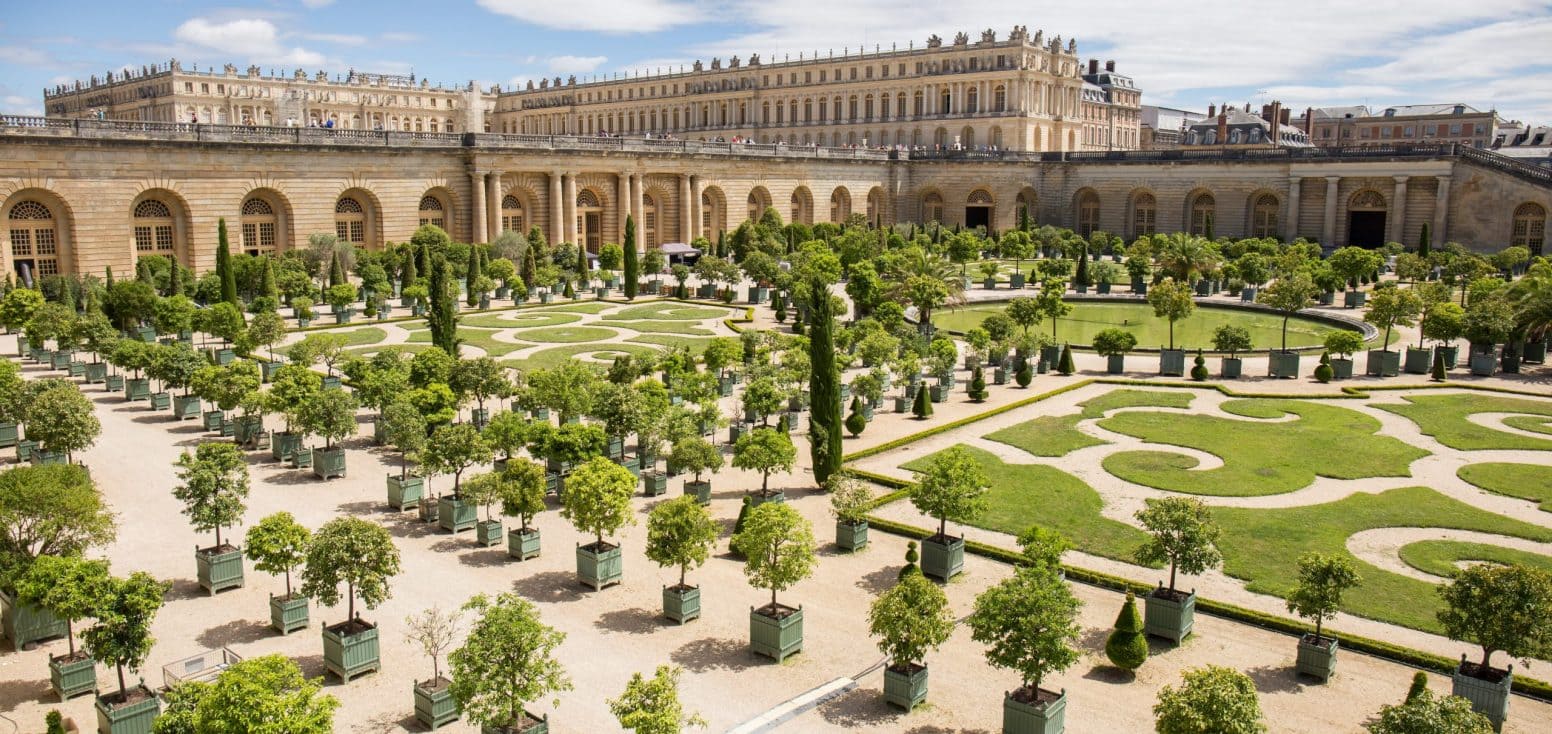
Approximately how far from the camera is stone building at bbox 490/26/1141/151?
9975 cm

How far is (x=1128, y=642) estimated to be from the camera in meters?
16.7

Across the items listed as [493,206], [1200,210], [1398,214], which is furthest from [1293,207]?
[493,206]

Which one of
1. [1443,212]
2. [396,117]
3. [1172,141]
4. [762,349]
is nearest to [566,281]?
[762,349]

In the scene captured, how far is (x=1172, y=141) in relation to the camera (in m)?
135

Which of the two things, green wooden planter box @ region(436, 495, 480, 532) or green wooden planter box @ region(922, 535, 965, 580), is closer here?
green wooden planter box @ region(922, 535, 965, 580)

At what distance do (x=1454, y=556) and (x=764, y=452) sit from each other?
1303 centimetres

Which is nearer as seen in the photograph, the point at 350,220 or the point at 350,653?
the point at 350,653

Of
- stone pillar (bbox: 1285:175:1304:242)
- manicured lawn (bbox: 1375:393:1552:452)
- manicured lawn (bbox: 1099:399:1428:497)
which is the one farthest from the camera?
stone pillar (bbox: 1285:175:1304:242)

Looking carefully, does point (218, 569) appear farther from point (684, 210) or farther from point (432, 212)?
point (684, 210)

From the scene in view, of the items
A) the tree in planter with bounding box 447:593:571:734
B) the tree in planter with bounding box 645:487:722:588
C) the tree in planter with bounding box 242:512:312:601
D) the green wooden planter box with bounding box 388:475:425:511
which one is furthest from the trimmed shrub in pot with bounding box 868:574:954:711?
the green wooden planter box with bounding box 388:475:425:511

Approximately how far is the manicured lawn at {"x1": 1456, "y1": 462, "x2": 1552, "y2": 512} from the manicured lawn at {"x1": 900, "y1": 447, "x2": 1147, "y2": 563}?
8862 millimetres

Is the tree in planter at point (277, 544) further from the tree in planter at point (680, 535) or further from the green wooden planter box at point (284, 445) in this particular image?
the green wooden planter box at point (284, 445)

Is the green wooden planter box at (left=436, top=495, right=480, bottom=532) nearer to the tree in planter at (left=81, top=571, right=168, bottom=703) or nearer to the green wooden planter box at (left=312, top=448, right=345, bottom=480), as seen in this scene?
the green wooden planter box at (left=312, top=448, right=345, bottom=480)

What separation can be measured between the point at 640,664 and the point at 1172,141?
428 ft
